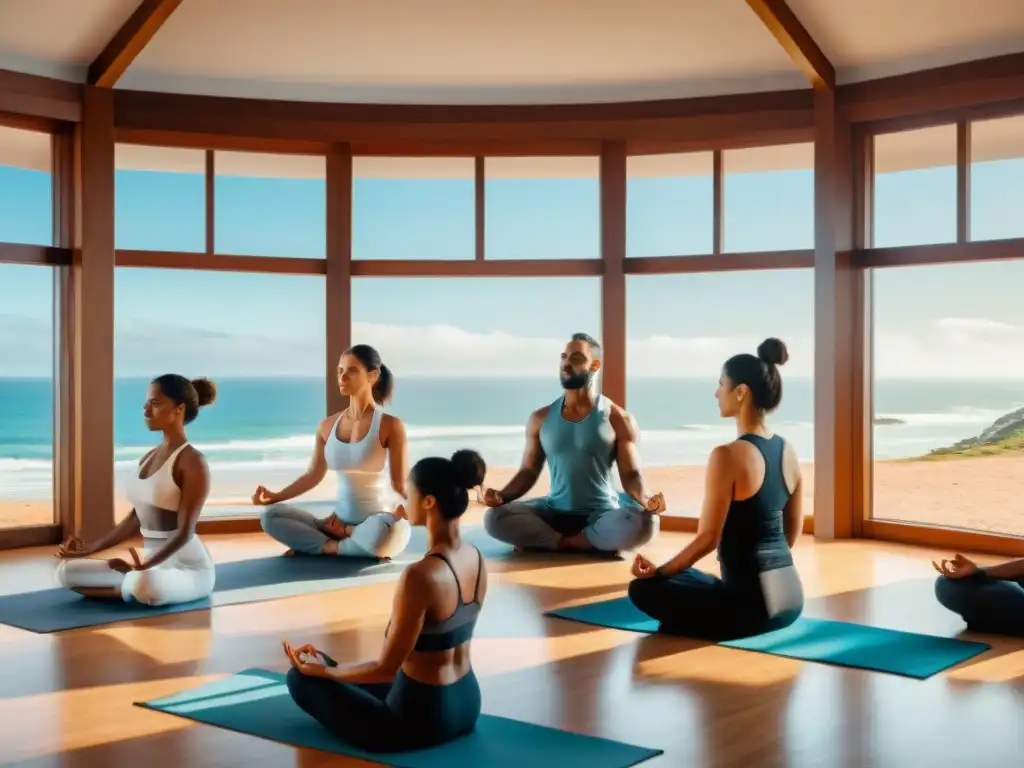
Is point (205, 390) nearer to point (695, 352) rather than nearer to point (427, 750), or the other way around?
point (427, 750)

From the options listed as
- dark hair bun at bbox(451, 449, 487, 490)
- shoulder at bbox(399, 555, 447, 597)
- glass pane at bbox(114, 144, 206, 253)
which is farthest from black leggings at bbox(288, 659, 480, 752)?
glass pane at bbox(114, 144, 206, 253)

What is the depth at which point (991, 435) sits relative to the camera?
9.95 meters

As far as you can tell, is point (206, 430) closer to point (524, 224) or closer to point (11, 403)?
point (11, 403)

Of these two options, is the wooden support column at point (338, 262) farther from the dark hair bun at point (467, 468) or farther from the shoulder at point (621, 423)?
the dark hair bun at point (467, 468)

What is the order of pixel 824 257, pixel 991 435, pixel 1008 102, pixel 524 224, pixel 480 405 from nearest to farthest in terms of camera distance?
pixel 1008 102 < pixel 824 257 < pixel 991 435 < pixel 524 224 < pixel 480 405

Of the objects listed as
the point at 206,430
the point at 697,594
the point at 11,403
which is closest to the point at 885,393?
the point at 697,594

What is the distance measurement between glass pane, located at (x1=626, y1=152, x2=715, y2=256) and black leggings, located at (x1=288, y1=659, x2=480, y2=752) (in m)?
4.70

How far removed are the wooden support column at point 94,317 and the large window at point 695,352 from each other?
19.7 feet

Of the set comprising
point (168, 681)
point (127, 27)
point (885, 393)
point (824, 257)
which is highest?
point (127, 27)

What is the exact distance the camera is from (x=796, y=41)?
6762 mm

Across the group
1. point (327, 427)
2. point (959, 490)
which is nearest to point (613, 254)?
point (327, 427)

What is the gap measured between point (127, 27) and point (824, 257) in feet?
13.0

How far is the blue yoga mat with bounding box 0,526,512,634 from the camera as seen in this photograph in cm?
489

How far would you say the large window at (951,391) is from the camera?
23.4 feet
